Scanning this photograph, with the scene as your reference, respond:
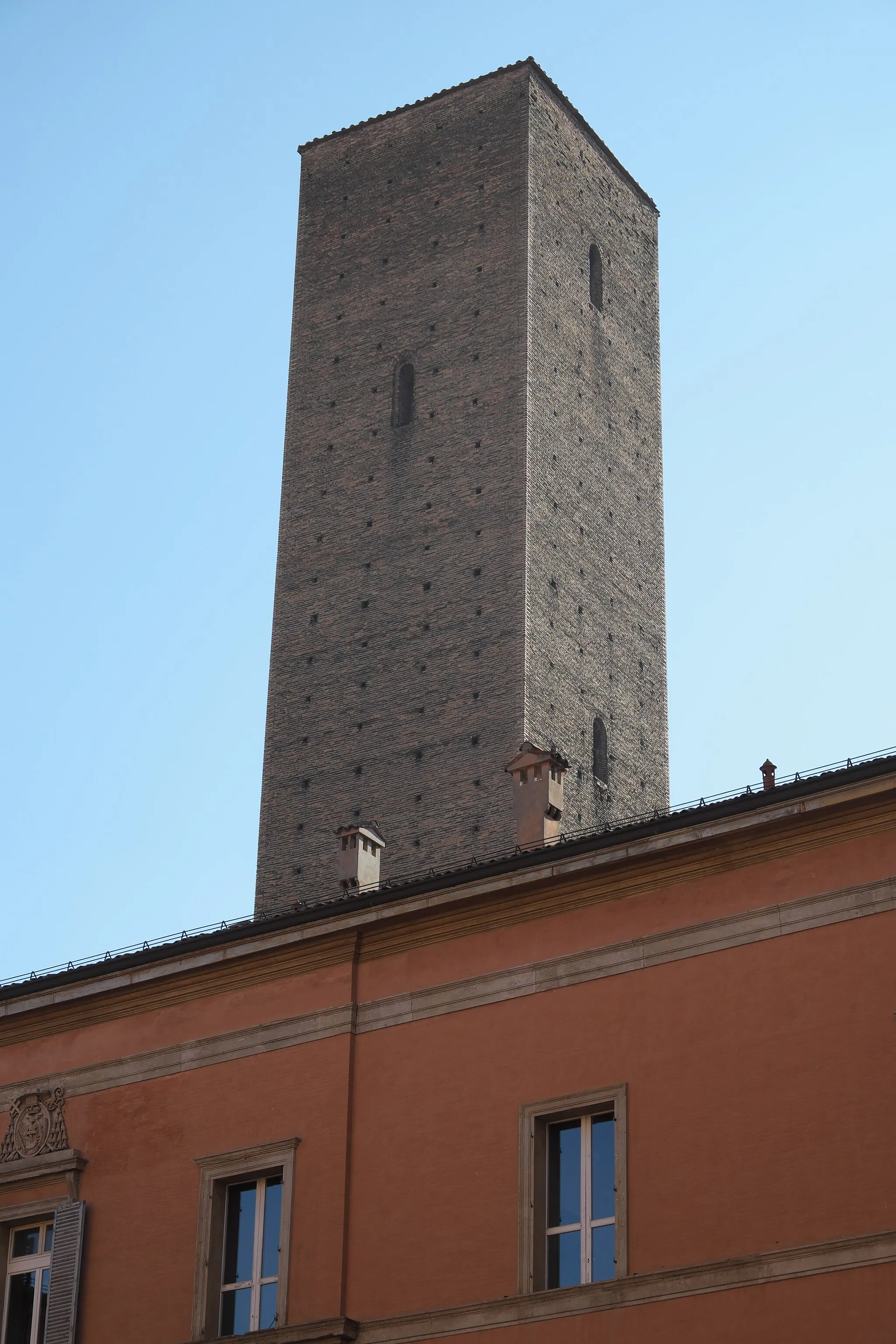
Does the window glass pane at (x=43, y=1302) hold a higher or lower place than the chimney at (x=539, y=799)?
lower

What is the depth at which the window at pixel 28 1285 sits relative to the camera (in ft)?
54.1

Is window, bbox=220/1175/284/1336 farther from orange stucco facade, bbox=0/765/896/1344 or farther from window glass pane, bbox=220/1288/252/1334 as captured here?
orange stucco facade, bbox=0/765/896/1344

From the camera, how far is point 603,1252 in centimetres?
1430

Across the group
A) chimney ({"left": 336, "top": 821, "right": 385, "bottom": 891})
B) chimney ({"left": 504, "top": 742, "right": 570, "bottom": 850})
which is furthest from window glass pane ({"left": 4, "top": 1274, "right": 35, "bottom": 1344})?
chimney ({"left": 504, "top": 742, "right": 570, "bottom": 850})

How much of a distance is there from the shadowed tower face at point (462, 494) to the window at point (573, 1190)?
17.0m

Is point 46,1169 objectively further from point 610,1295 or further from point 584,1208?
point 610,1295

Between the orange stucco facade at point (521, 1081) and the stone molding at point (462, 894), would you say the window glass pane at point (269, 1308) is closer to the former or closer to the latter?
the orange stucco facade at point (521, 1081)

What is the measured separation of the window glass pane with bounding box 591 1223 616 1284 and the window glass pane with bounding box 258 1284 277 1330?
2.41 m

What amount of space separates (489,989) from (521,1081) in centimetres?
74

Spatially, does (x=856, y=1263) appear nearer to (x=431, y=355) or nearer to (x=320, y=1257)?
(x=320, y=1257)

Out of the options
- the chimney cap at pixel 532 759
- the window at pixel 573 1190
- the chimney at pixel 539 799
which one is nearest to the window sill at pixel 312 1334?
the window at pixel 573 1190

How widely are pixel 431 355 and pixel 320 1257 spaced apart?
2416 cm

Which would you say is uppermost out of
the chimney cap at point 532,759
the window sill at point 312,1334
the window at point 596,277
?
the window at point 596,277

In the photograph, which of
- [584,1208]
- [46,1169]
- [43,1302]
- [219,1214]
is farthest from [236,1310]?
[584,1208]
